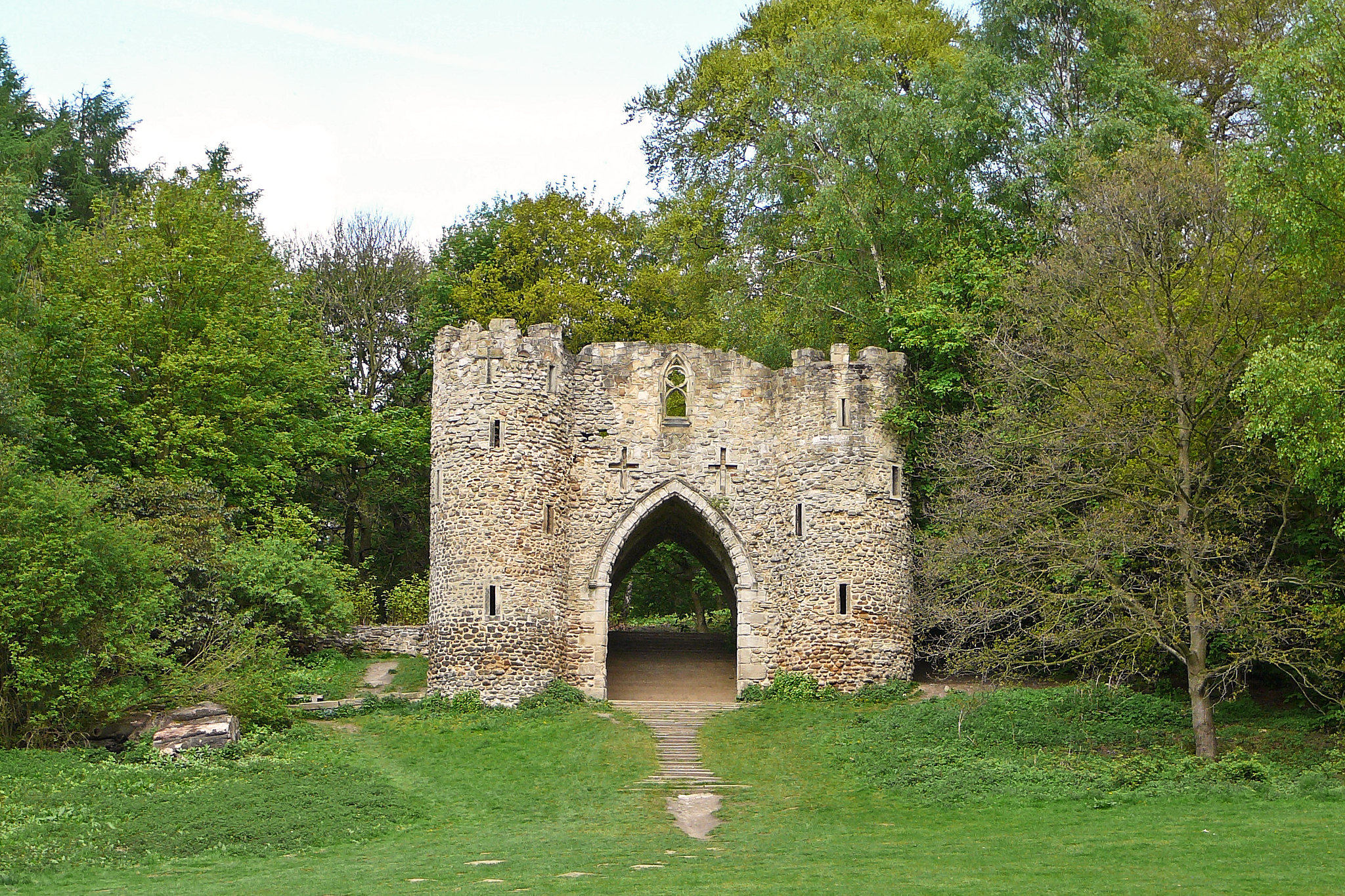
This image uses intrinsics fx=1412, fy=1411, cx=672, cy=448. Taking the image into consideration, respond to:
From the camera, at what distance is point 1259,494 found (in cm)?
2253

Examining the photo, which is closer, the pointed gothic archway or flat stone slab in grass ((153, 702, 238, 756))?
flat stone slab in grass ((153, 702, 238, 756))

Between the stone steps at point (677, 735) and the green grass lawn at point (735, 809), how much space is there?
376 mm

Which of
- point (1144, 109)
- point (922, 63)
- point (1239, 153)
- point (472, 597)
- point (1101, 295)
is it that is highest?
point (922, 63)

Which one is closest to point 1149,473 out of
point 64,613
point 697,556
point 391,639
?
point 697,556

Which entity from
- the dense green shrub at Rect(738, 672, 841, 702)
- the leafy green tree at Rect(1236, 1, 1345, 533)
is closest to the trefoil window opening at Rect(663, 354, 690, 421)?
the dense green shrub at Rect(738, 672, 841, 702)

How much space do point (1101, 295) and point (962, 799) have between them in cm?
896

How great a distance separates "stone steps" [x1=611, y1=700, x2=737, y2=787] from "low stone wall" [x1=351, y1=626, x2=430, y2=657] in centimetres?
Result: 551

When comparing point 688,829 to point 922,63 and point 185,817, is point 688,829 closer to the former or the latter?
point 185,817

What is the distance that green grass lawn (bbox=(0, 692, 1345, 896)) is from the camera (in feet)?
50.0

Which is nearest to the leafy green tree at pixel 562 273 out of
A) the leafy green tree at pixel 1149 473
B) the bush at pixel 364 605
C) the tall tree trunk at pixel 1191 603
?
the bush at pixel 364 605

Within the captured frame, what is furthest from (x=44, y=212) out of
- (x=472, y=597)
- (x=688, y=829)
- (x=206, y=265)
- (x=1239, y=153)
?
(x=1239, y=153)

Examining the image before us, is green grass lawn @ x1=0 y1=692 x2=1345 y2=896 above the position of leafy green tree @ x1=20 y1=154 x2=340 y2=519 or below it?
below

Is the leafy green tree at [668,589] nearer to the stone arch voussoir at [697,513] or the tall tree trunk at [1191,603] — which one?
the stone arch voussoir at [697,513]

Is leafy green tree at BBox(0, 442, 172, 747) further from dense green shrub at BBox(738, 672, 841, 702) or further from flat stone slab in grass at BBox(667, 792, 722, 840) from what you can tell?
dense green shrub at BBox(738, 672, 841, 702)
